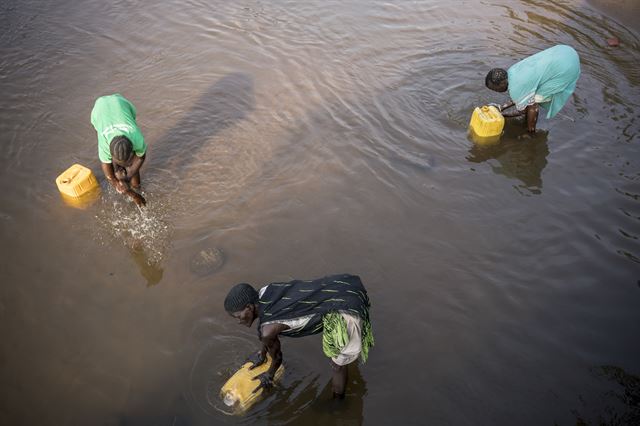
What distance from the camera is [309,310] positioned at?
314 centimetres

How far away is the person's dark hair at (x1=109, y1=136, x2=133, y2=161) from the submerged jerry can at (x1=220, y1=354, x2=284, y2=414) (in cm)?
252

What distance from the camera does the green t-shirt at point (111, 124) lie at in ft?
15.7

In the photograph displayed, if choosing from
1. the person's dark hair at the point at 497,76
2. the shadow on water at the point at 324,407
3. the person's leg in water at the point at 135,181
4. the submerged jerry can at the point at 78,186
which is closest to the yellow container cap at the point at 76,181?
the submerged jerry can at the point at 78,186

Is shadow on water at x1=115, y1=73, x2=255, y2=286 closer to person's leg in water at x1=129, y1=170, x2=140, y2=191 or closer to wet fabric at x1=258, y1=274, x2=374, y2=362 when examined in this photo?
person's leg in water at x1=129, y1=170, x2=140, y2=191

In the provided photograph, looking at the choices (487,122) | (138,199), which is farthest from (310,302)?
(487,122)

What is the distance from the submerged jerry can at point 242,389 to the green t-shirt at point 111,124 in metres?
2.79

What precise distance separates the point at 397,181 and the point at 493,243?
144cm

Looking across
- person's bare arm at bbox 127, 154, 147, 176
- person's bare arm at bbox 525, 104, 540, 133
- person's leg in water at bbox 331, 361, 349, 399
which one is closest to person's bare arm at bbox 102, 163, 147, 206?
person's bare arm at bbox 127, 154, 147, 176

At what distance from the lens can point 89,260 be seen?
16.2ft

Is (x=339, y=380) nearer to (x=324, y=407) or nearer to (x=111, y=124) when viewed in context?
(x=324, y=407)

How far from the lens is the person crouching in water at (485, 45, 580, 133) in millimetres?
5996

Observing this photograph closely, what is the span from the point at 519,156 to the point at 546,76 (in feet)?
3.63

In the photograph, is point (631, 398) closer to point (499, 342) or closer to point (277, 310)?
point (499, 342)

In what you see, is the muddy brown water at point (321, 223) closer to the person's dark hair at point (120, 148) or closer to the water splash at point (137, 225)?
the water splash at point (137, 225)
